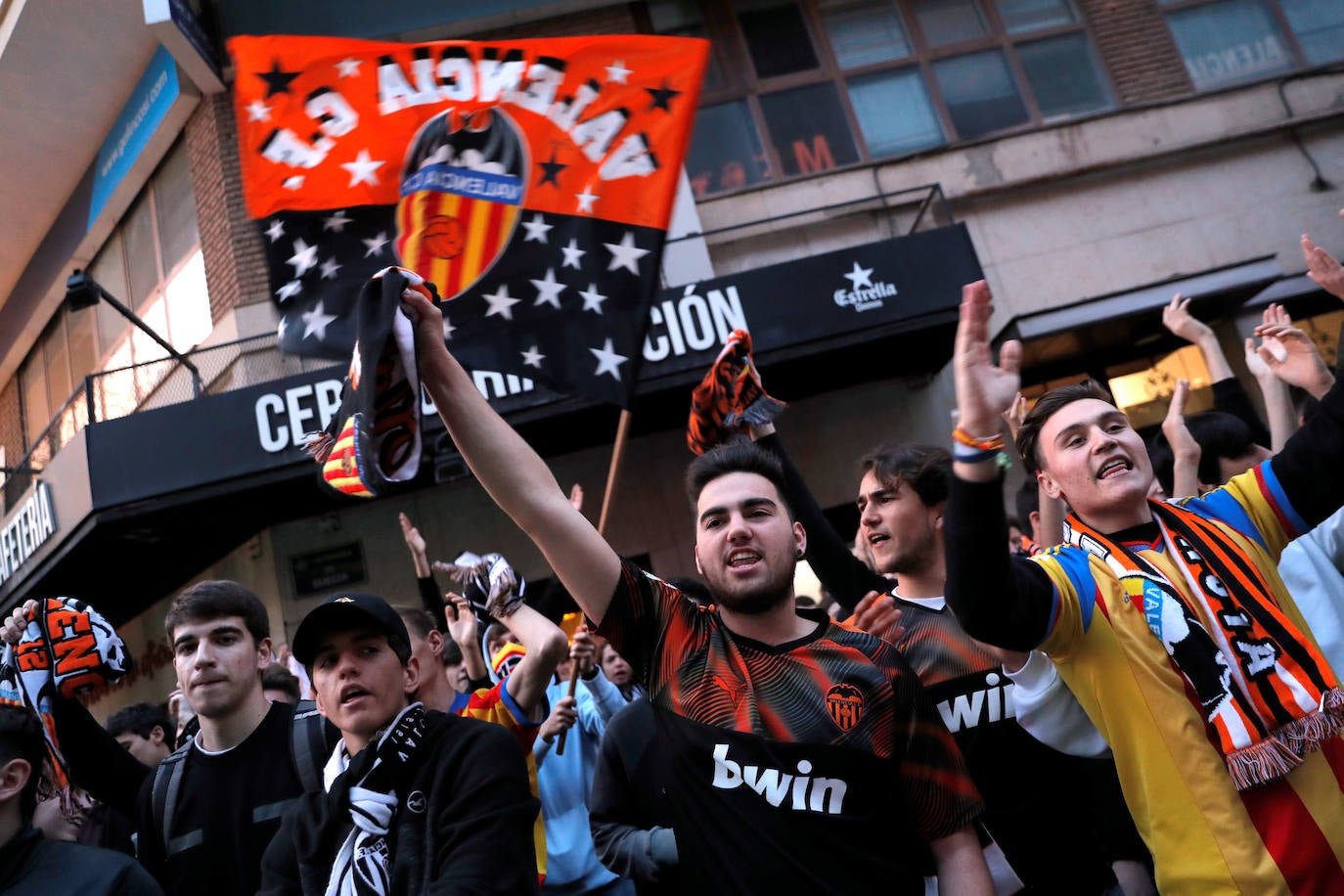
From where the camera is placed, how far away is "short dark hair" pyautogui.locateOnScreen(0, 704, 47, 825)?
8.99 feet

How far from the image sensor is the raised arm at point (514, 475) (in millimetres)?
2271

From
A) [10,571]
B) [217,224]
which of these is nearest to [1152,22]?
[217,224]

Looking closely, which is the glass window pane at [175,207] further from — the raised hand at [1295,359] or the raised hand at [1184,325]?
the raised hand at [1295,359]

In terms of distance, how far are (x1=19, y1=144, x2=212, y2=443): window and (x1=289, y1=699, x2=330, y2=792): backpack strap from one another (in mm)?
9588

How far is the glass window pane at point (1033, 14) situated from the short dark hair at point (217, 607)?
40.2ft

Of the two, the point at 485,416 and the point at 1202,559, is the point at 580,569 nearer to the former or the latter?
the point at 485,416

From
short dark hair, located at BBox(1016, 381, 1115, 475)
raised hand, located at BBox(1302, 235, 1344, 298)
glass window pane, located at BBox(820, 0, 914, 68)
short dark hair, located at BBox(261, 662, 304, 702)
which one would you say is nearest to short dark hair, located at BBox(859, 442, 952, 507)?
short dark hair, located at BBox(1016, 381, 1115, 475)

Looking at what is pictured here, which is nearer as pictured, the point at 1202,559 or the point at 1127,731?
the point at 1127,731

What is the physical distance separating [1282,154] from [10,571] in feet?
53.4

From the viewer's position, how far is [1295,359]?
2996 millimetres

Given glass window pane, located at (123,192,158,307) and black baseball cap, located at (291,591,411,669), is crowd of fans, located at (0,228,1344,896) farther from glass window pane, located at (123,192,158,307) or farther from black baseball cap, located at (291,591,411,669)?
glass window pane, located at (123,192,158,307)

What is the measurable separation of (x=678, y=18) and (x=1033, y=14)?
466 centimetres

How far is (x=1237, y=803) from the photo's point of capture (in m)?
2.15

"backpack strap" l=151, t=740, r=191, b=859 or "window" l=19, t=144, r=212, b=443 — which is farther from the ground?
"window" l=19, t=144, r=212, b=443
